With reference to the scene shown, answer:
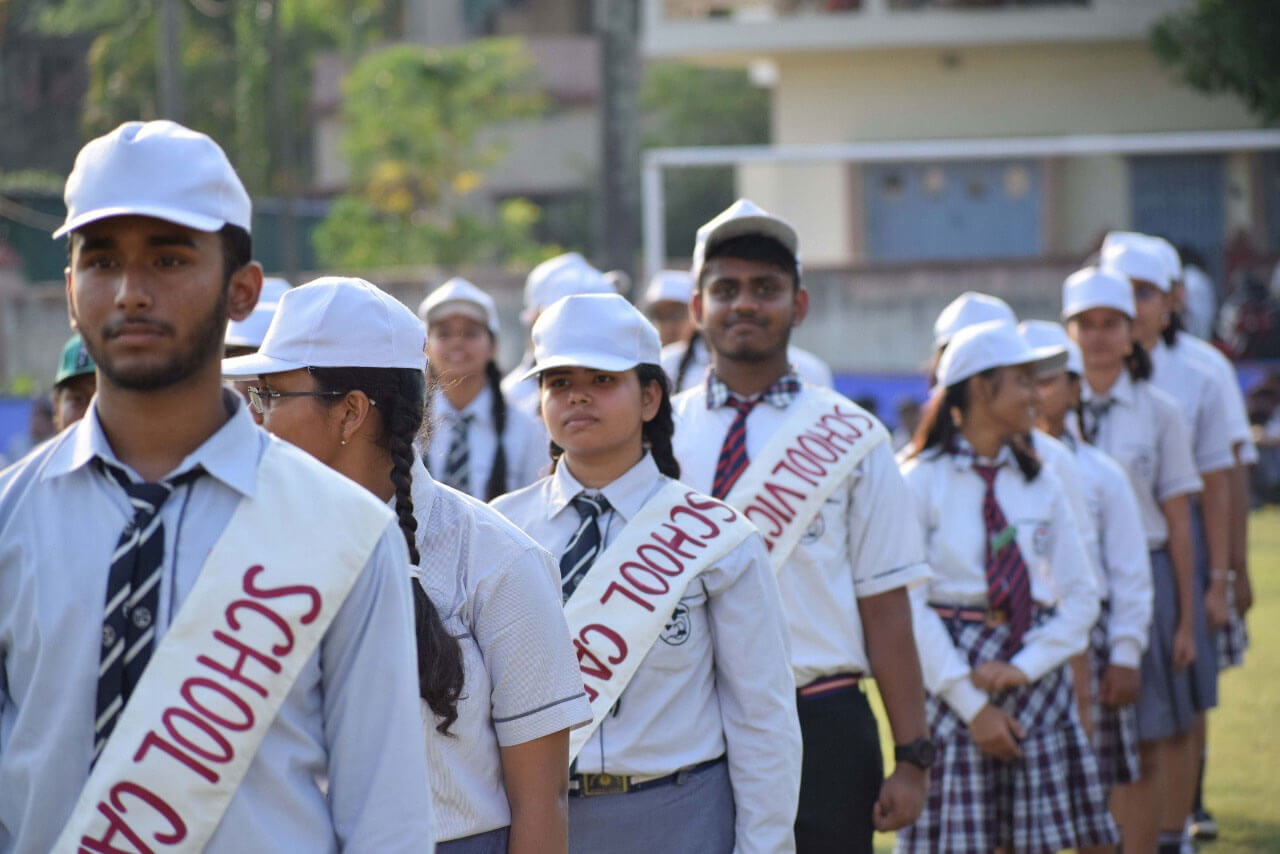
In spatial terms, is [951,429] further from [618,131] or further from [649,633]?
[618,131]

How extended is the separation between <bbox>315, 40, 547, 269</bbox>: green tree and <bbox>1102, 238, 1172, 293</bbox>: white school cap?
19.7 metres

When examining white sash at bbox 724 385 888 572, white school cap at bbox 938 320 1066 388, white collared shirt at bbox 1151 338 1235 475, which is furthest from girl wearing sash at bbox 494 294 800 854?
white collared shirt at bbox 1151 338 1235 475

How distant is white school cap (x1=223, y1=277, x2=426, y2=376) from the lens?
314cm

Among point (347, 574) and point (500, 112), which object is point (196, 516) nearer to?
point (347, 574)

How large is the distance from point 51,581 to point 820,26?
2402 cm

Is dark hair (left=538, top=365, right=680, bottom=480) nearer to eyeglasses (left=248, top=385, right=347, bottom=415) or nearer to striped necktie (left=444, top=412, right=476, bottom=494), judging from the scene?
eyeglasses (left=248, top=385, right=347, bottom=415)

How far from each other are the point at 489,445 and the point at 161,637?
4578 mm

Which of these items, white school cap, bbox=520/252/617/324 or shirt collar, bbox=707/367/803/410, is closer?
shirt collar, bbox=707/367/803/410

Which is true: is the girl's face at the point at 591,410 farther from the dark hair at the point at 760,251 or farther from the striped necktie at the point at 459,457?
the striped necktie at the point at 459,457

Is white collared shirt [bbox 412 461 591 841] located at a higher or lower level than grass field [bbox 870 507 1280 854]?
higher

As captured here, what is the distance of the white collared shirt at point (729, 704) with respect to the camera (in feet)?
12.1

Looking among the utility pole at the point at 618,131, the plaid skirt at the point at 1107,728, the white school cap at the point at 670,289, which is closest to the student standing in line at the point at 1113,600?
the plaid skirt at the point at 1107,728

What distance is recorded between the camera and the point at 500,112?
27.5 meters

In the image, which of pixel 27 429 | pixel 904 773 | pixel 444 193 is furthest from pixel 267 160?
pixel 904 773
